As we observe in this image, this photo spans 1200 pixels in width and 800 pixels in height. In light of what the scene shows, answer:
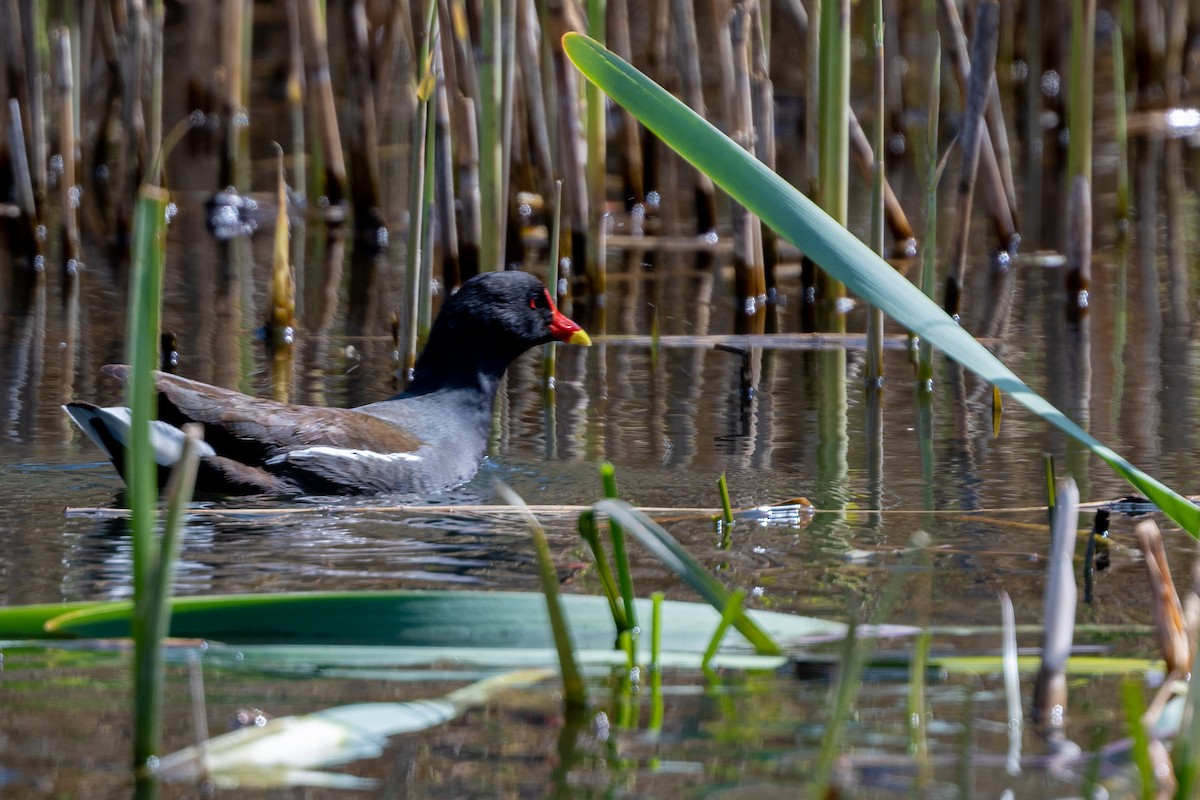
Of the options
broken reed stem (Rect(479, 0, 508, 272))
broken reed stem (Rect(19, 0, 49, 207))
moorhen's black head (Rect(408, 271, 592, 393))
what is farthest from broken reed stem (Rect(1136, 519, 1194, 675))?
broken reed stem (Rect(19, 0, 49, 207))

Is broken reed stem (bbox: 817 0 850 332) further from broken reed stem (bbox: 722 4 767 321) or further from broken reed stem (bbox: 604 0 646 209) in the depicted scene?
broken reed stem (bbox: 604 0 646 209)

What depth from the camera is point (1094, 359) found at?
5785mm

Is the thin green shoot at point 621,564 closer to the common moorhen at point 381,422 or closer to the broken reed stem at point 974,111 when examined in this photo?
the common moorhen at point 381,422

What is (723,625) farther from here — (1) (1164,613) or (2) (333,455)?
(2) (333,455)

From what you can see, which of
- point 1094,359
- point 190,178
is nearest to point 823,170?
point 1094,359

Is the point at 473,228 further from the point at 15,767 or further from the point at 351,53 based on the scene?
the point at 15,767

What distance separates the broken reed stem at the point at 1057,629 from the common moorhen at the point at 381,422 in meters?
2.38

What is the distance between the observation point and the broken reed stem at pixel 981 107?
237 inches

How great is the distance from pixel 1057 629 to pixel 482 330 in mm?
2880

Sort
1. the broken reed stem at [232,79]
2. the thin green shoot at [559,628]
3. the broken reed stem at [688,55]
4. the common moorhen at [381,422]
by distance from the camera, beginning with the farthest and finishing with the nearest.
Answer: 1. the broken reed stem at [232,79]
2. the broken reed stem at [688,55]
3. the common moorhen at [381,422]
4. the thin green shoot at [559,628]

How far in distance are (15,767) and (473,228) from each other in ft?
14.2

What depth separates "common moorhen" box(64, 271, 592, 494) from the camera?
14.0 feet

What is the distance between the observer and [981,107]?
222 inches

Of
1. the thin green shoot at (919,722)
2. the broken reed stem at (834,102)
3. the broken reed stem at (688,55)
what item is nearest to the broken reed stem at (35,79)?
the broken reed stem at (688,55)
